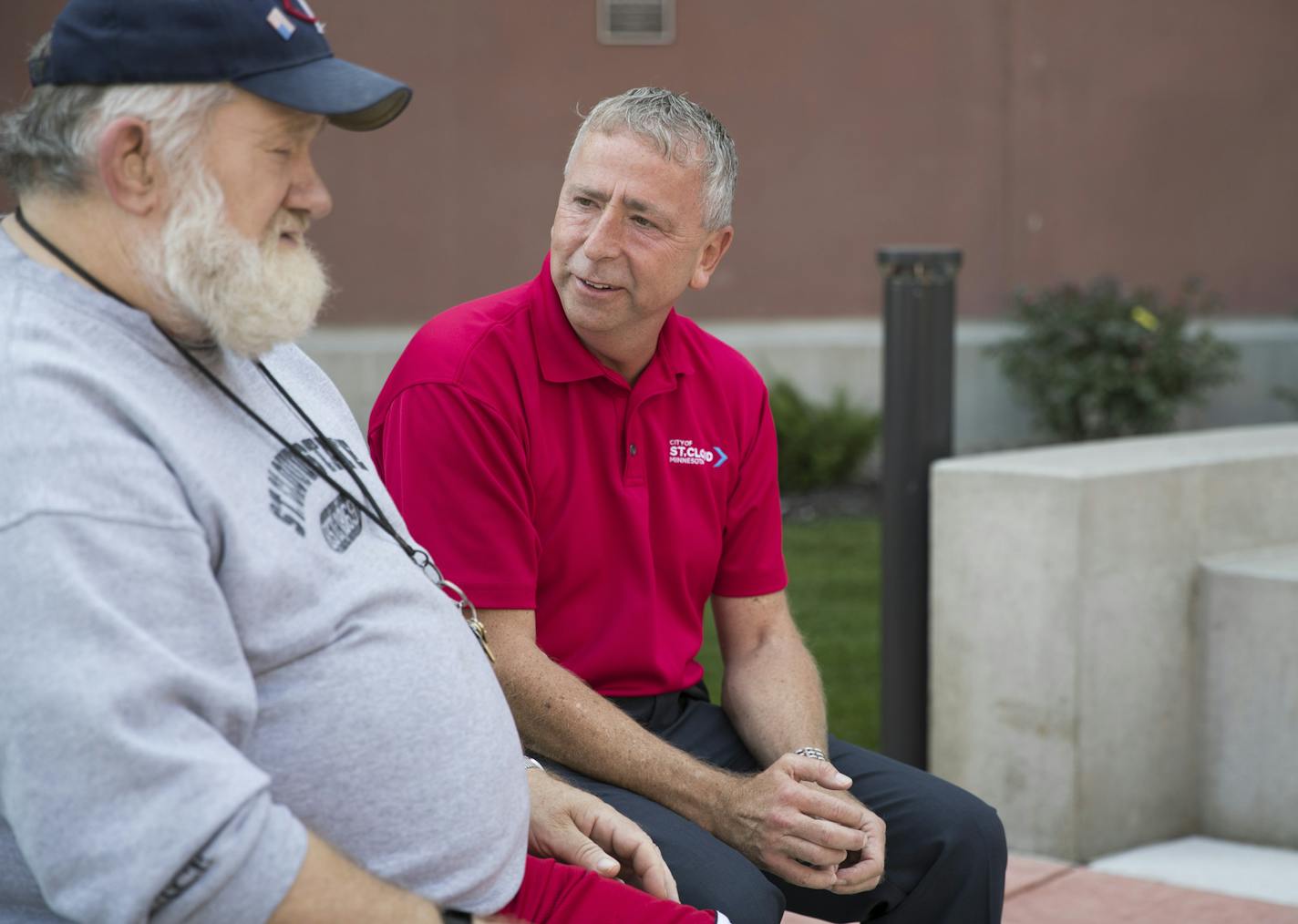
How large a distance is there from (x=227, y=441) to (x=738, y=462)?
1310 millimetres

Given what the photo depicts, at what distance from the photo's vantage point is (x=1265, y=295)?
10523 mm

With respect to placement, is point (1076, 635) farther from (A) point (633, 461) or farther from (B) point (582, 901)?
(B) point (582, 901)

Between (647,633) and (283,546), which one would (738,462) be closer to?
(647,633)

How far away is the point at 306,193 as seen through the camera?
Answer: 186 cm

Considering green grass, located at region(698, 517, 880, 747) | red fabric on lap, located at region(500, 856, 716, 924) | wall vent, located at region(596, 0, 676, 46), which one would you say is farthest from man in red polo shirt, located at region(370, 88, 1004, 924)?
wall vent, located at region(596, 0, 676, 46)

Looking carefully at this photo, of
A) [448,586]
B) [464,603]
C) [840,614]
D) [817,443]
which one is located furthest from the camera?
[817,443]

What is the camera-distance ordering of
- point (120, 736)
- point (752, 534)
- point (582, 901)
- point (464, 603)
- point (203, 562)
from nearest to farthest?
point (120, 736)
point (203, 562)
point (582, 901)
point (464, 603)
point (752, 534)

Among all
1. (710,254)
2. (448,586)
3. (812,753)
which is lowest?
(812,753)

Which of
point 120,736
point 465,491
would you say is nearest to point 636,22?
point 465,491

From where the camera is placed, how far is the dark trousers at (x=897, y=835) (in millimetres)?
2523

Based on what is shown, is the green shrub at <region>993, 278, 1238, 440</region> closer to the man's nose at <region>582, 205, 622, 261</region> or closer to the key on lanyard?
the man's nose at <region>582, 205, 622, 261</region>

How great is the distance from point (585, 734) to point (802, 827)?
1.23ft

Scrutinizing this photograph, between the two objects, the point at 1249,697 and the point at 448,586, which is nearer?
the point at 448,586

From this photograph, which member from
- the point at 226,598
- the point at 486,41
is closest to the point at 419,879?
the point at 226,598
